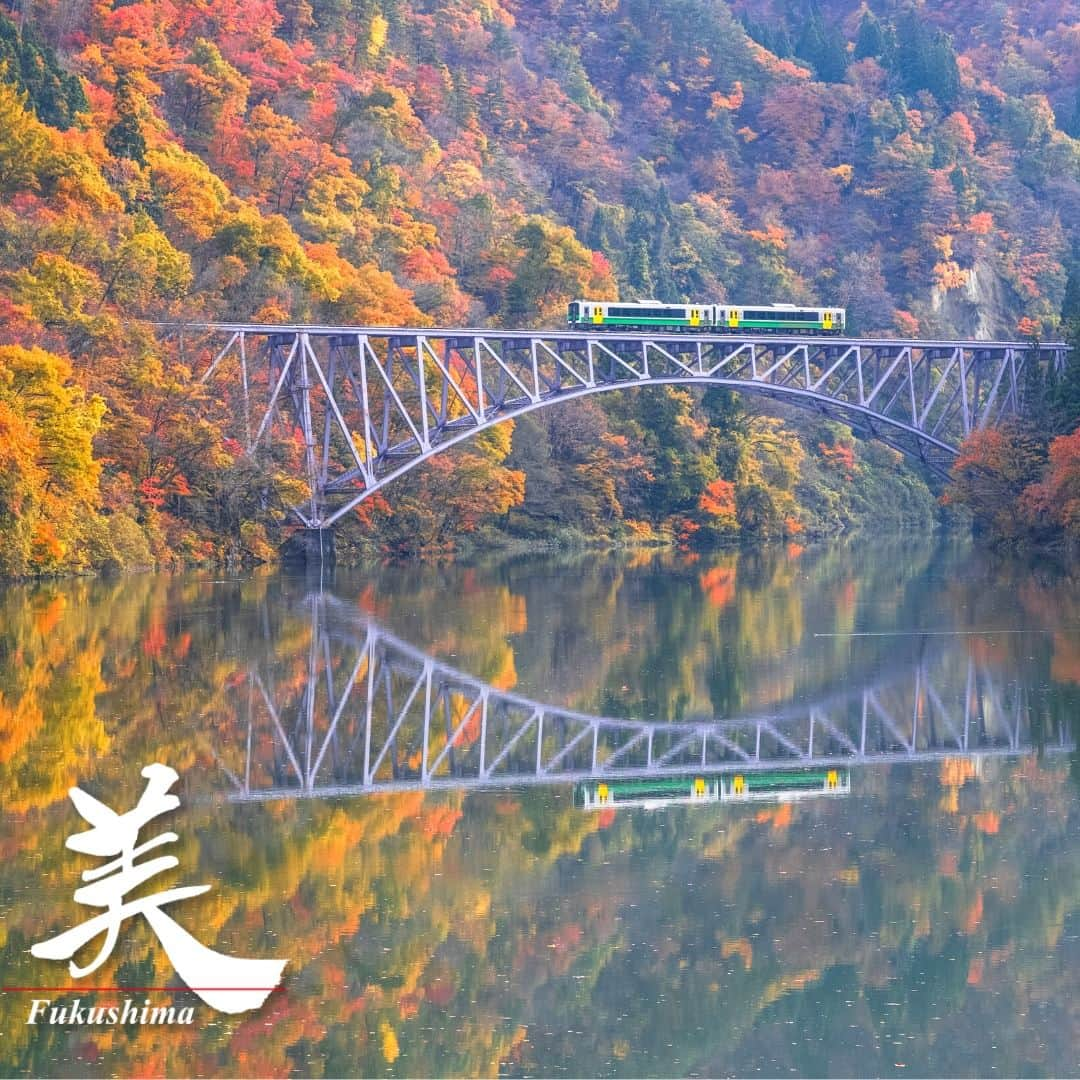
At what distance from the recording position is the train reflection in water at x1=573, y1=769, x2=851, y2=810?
72.0 ft

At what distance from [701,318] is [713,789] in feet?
165

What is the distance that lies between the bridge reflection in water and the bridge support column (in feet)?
103

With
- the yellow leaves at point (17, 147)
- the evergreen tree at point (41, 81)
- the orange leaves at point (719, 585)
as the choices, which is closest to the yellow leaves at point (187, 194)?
the evergreen tree at point (41, 81)

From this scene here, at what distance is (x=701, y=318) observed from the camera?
71688 mm

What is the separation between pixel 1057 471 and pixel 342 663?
37.9 m

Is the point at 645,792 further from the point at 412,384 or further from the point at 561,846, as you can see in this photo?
the point at 412,384

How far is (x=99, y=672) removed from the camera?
30.1 m

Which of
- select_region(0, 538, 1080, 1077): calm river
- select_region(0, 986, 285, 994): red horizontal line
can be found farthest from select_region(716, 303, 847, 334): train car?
select_region(0, 986, 285, 994): red horizontal line

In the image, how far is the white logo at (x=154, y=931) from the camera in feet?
46.7

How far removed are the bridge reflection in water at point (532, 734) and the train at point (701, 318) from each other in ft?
130

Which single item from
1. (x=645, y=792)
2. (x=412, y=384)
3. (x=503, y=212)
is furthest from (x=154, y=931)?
(x=503, y=212)

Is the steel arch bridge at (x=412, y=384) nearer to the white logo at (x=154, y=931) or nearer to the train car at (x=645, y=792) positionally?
the train car at (x=645, y=792)

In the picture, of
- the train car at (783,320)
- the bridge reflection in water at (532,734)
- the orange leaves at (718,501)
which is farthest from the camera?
the orange leaves at (718,501)

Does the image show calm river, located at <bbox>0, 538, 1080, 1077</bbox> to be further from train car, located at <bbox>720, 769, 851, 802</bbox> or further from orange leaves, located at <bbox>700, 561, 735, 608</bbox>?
orange leaves, located at <bbox>700, 561, 735, 608</bbox>
